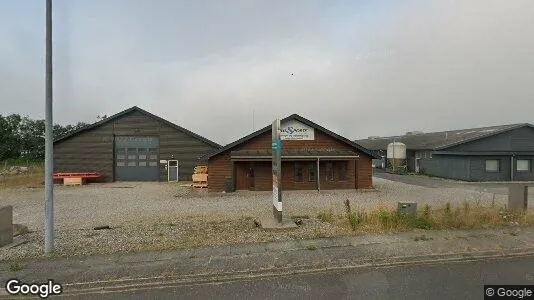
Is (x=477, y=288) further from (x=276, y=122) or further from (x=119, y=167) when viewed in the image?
(x=119, y=167)

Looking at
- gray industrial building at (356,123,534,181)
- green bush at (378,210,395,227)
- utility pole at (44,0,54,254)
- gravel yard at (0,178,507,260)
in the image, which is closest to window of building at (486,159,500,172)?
gray industrial building at (356,123,534,181)

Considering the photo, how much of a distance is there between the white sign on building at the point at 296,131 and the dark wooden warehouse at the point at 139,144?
8.77 meters

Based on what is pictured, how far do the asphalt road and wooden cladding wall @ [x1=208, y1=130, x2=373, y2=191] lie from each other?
14.3 m

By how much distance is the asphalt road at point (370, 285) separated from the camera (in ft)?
16.6

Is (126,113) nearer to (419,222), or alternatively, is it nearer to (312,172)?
(312,172)

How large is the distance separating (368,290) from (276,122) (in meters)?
6.39

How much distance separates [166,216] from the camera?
11.6 m

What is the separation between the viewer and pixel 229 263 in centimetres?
644

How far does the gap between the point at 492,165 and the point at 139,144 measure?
30388 mm

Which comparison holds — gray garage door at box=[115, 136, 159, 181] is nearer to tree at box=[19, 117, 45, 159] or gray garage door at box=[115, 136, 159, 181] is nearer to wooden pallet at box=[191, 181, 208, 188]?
wooden pallet at box=[191, 181, 208, 188]

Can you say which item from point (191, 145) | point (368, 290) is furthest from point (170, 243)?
point (191, 145)

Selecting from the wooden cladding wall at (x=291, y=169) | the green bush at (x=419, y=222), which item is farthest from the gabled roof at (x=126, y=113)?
the green bush at (x=419, y=222)

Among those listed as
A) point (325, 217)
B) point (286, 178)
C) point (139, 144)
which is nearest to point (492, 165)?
point (286, 178)

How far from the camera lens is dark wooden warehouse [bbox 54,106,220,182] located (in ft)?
88.3
